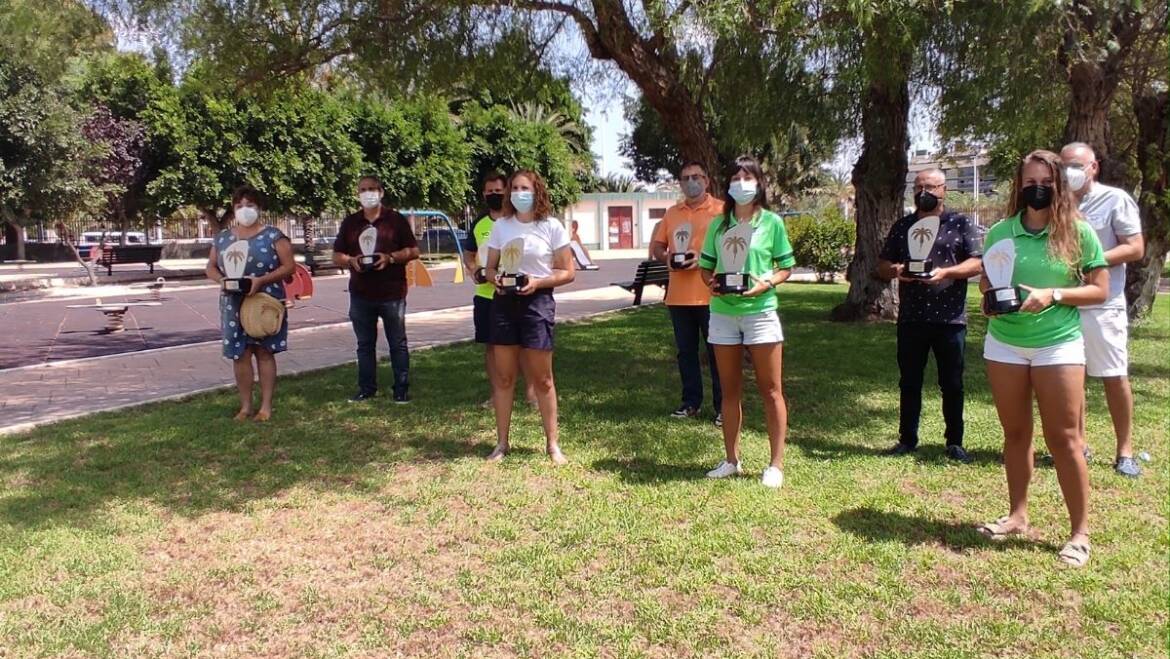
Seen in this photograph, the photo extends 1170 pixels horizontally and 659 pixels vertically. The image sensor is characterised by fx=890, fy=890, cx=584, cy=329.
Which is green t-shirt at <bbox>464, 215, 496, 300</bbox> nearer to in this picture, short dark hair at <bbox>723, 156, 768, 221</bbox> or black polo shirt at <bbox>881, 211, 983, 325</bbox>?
short dark hair at <bbox>723, 156, 768, 221</bbox>

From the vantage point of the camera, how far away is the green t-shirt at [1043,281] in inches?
140

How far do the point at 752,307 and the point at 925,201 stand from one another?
1293 mm

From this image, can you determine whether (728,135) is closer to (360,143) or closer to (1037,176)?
(1037,176)

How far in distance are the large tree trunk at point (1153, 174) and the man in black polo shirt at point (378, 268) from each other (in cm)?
825

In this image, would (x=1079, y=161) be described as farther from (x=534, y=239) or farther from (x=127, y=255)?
(x=127, y=255)

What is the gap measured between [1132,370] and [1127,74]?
130 inches

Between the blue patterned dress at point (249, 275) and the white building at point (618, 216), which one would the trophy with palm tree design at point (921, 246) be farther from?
the white building at point (618, 216)

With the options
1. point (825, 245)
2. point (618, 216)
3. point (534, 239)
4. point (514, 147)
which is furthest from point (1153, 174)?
point (618, 216)

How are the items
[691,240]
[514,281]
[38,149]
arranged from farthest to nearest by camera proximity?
[38,149] < [691,240] < [514,281]

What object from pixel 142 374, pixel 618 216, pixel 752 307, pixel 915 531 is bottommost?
pixel 915 531

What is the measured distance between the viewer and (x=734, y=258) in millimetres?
4578

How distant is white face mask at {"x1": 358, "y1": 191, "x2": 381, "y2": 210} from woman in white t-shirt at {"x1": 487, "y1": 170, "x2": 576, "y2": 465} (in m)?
1.81

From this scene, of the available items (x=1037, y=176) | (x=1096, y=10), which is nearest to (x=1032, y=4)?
(x=1096, y=10)

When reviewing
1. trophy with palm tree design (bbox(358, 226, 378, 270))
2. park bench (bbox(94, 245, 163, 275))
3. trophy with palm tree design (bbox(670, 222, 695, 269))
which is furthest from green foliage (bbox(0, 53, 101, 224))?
trophy with palm tree design (bbox(670, 222, 695, 269))
